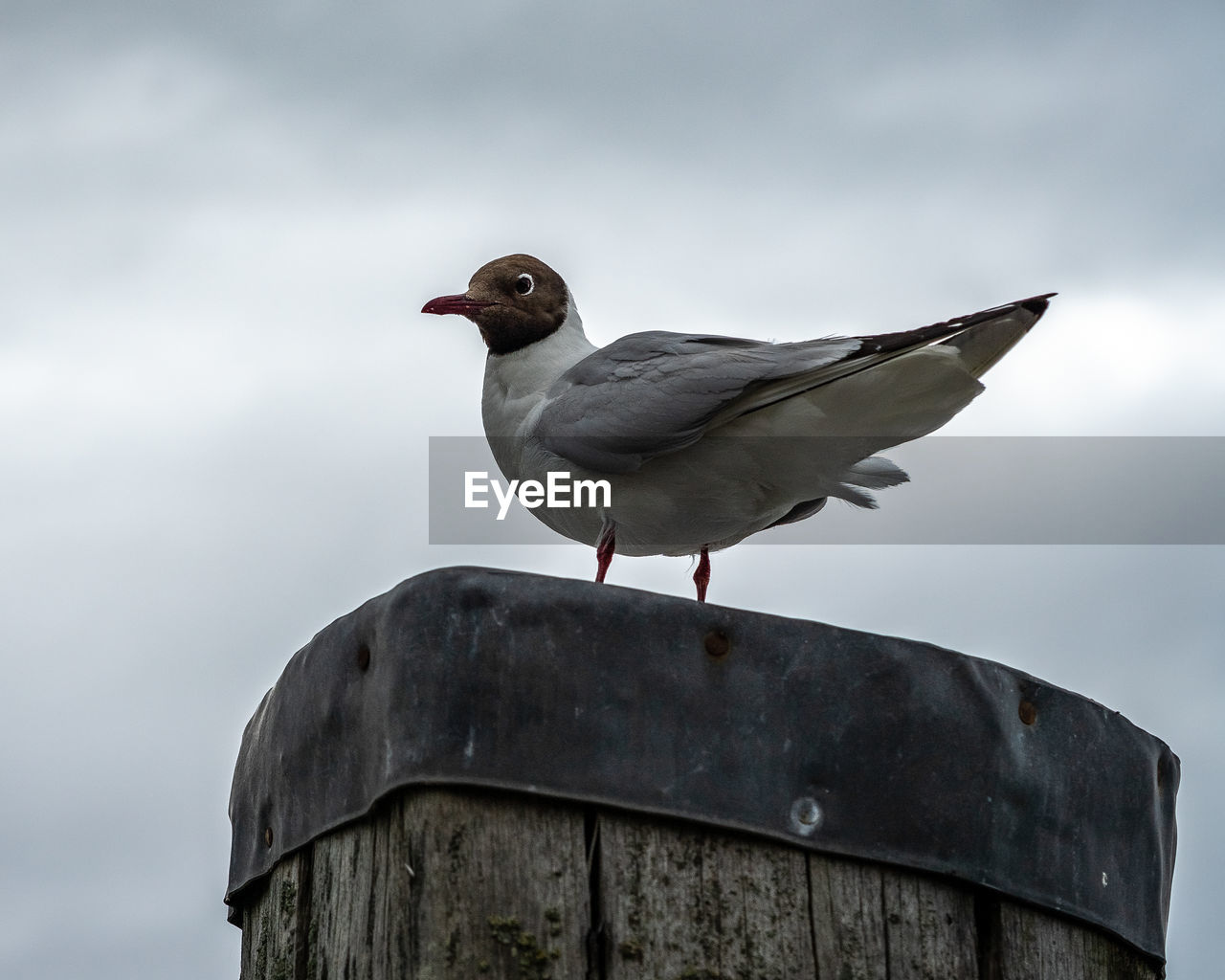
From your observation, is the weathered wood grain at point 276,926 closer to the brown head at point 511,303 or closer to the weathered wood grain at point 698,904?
the weathered wood grain at point 698,904

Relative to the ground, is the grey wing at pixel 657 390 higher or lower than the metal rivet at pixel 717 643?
higher

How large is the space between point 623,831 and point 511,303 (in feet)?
11.2

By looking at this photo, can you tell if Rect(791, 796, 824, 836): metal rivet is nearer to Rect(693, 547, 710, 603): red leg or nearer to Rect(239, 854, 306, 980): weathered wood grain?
Rect(239, 854, 306, 980): weathered wood grain

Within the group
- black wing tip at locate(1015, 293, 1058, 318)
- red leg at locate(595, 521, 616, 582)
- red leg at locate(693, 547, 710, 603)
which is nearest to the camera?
black wing tip at locate(1015, 293, 1058, 318)

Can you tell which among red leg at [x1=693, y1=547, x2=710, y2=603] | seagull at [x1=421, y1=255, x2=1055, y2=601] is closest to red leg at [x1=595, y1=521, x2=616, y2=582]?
seagull at [x1=421, y1=255, x2=1055, y2=601]

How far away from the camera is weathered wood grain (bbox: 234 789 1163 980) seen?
2.13 meters

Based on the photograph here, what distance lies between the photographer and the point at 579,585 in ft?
7.57

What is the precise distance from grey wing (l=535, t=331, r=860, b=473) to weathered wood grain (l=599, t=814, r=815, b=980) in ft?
6.80

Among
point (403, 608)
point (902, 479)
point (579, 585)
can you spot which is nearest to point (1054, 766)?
point (579, 585)

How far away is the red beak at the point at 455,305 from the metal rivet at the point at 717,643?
10.6 ft

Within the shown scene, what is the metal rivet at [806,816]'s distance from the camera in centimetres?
227

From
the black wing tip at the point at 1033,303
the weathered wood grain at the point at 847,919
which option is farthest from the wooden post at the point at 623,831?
the black wing tip at the point at 1033,303

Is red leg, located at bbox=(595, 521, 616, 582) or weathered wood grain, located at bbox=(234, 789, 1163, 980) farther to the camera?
→ red leg, located at bbox=(595, 521, 616, 582)

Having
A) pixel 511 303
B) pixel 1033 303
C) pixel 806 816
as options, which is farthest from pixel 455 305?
pixel 806 816
